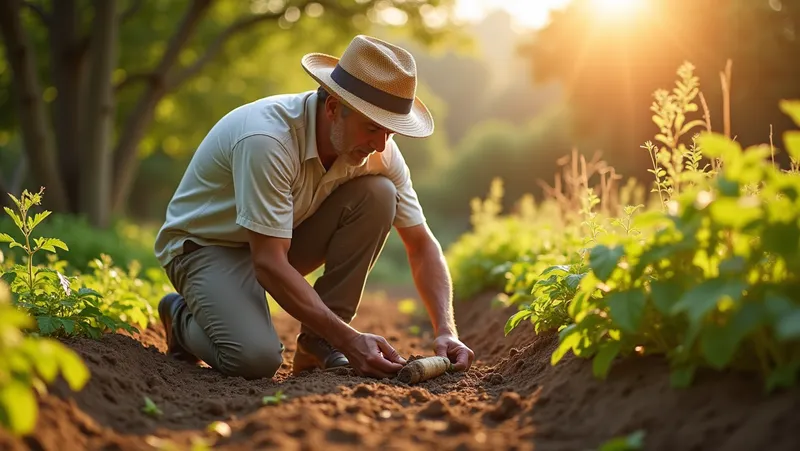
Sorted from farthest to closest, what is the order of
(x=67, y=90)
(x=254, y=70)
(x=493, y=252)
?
(x=254, y=70) → (x=67, y=90) → (x=493, y=252)

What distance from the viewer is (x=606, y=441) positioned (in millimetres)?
2213

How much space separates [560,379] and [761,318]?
3.12 ft

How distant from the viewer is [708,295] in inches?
76.7

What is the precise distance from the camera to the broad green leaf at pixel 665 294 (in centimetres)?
216

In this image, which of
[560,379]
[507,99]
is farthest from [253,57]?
[507,99]

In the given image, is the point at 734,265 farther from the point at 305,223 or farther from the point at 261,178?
the point at 305,223

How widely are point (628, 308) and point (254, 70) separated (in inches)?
608

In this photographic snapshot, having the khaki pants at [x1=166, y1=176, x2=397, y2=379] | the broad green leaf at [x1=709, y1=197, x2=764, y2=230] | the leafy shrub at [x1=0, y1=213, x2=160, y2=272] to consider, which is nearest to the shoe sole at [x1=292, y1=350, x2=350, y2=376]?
the khaki pants at [x1=166, y1=176, x2=397, y2=379]

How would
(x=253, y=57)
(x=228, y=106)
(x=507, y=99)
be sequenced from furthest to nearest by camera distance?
(x=507, y=99) → (x=228, y=106) → (x=253, y=57)

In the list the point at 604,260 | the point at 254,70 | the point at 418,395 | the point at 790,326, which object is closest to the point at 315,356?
the point at 418,395

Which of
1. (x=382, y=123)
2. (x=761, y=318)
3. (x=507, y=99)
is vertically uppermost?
(x=382, y=123)

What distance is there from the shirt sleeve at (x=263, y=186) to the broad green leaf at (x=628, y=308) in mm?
1492

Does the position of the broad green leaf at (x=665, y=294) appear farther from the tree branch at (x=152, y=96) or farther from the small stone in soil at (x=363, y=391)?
the tree branch at (x=152, y=96)

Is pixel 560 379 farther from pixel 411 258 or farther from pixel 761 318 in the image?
pixel 411 258
